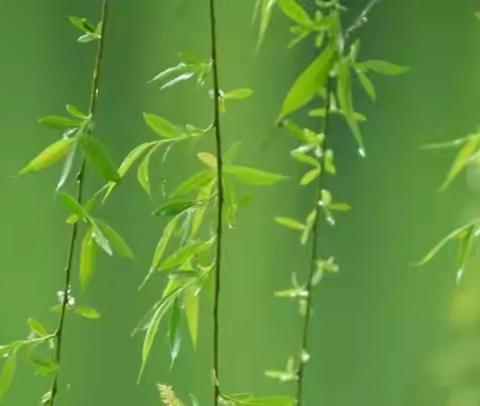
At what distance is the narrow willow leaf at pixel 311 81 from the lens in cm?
36

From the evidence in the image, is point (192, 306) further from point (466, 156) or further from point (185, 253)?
point (466, 156)

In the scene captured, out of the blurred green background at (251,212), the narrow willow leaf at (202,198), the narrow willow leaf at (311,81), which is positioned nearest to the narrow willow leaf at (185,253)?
the narrow willow leaf at (202,198)

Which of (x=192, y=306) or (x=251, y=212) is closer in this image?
(x=192, y=306)

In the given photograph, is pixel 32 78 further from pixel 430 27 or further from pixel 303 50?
pixel 430 27

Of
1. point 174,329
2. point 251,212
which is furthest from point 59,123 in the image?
point 251,212

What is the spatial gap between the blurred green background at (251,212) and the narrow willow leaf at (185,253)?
489mm

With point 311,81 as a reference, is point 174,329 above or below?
below

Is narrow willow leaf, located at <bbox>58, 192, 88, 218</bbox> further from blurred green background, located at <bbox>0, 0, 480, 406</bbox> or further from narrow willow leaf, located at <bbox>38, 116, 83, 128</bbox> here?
blurred green background, located at <bbox>0, 0, 480, 406</bbox>

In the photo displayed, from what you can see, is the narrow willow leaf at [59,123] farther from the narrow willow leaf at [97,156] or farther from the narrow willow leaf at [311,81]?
the narrow willow leaf at [311,81]

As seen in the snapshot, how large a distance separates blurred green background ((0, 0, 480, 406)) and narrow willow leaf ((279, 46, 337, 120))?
592 millimetres

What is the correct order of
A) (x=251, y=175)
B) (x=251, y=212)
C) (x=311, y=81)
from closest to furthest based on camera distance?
1. (x=311, y=81)
2. (x=251, y=175)
3. (x=251, y=212)

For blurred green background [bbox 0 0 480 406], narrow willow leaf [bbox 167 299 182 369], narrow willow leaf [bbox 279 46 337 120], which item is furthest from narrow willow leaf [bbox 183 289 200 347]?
blurred green background [bbox 0 0 480 406]

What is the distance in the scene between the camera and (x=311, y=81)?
1.18 ft

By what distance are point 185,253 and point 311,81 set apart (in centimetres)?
15
